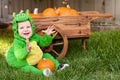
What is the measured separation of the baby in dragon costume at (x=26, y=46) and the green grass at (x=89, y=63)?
11 cm

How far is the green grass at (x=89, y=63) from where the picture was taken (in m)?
3.17

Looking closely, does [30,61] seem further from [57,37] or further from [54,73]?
[57,37]

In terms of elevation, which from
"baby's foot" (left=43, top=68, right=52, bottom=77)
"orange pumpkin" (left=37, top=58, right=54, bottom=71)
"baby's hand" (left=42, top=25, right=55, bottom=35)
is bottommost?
"baby's foot" (left=43, top=68, right=52, bottom=77)

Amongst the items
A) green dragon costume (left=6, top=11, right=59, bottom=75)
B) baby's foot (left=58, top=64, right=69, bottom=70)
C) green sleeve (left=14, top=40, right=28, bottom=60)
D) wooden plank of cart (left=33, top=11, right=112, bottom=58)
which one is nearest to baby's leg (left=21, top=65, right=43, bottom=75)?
green dragon costume (left=6, top=11, right=59, bottom=75)

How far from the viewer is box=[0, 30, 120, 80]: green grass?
3.17m

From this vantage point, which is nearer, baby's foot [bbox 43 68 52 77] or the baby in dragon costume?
baby's foot [bbox 43 68 52 77]

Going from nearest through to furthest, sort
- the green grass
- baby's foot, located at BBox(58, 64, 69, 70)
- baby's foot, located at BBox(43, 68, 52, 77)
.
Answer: the green grass → baby's foot, located at BBox(43, 68, 52, 77) → baby's foot, located at BBox(58, 64, 69, 70)

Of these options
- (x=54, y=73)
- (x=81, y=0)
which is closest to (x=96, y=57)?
(x=54, y=73)

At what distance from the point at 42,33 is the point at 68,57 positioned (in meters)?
0.46

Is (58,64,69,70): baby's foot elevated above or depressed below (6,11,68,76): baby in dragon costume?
below

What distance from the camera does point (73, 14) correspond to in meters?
4.27

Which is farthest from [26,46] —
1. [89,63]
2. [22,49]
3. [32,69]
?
[89,63]

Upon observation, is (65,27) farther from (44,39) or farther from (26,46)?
(26,46)

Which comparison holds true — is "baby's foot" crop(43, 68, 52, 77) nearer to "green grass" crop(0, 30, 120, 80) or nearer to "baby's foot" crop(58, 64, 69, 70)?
"green grass" crop(0, 30, 120, 80)
